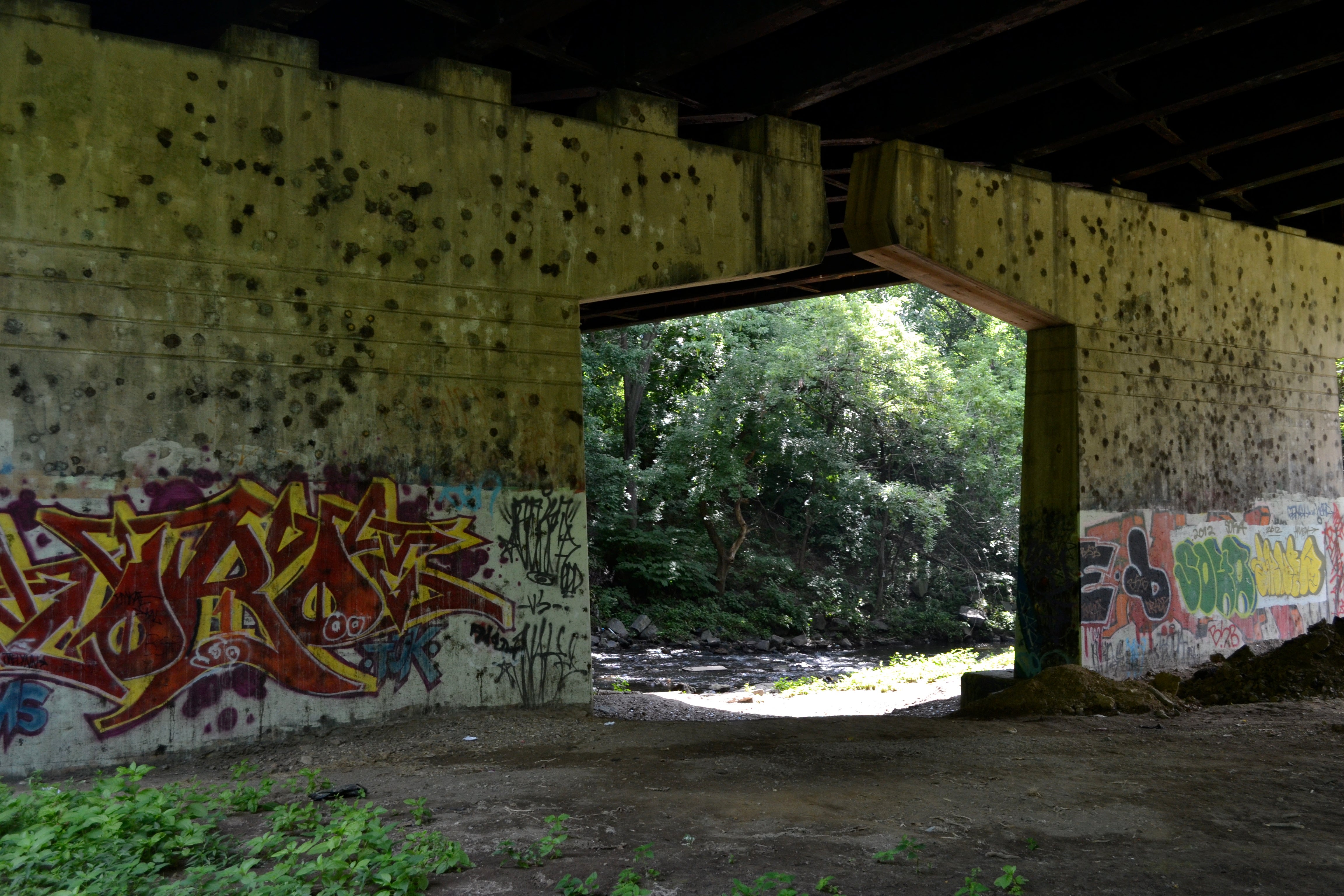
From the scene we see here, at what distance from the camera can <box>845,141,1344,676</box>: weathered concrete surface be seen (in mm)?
11961

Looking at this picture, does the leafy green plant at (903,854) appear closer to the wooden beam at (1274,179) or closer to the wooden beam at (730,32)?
the wooden beam at (730,32)

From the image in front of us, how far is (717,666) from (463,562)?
53.6ft

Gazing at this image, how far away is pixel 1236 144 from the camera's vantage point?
1221 cm

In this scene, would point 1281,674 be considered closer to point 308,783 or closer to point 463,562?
point 463,562

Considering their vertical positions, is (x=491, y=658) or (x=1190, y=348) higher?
(x=1190, y=348)

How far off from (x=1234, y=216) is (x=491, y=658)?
12.7 meters

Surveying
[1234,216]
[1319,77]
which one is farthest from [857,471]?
[1319,77]

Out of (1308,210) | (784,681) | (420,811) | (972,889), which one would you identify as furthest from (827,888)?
(784,681)

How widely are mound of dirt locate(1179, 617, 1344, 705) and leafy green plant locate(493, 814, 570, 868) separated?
8.53 meters

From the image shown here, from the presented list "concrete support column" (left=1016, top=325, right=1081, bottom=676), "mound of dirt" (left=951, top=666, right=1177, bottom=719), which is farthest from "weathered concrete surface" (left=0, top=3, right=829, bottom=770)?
"concrete support column" (left=1016, top=325, right=1081, bottom=676)

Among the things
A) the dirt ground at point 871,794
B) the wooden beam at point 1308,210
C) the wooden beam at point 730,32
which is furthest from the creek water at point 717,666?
the wooden beam at point 1308,210

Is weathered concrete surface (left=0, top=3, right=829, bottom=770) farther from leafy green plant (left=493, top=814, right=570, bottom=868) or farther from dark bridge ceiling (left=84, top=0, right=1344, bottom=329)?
leafy green plant (left=493, top=814, right=570, bottom=868)

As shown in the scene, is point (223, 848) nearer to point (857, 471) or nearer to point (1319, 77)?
point (1319, 77)

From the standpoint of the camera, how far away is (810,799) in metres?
6.54
